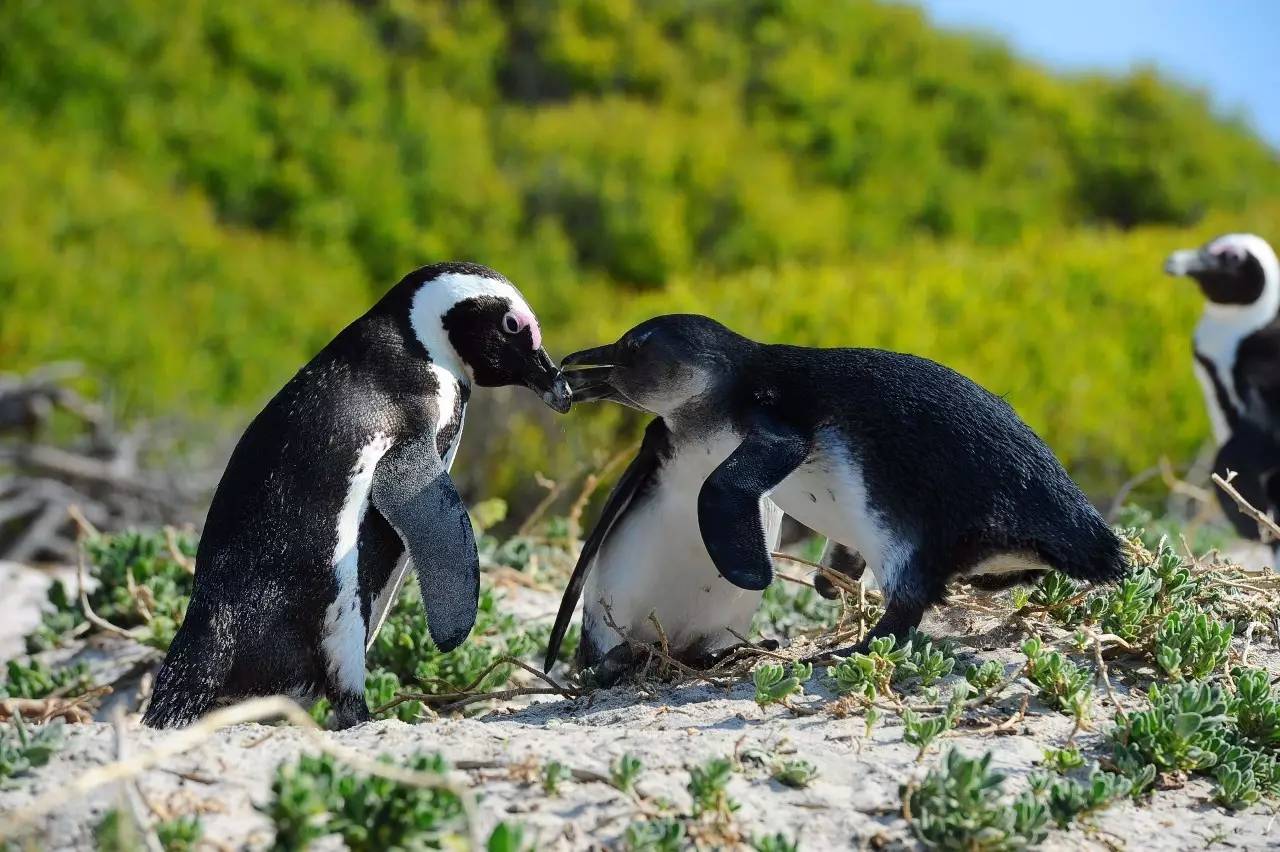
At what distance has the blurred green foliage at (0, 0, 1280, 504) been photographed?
782 centimetres

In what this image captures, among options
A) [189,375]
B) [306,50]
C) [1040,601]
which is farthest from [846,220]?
[1040,601]

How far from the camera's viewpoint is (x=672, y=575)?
2990 millimetres

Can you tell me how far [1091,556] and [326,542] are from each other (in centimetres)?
133

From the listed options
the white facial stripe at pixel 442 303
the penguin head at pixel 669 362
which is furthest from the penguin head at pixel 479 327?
the penguin head at pixel 669 362

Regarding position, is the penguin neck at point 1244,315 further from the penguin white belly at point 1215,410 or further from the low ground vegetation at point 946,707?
the low ground vegetation at point 946,707

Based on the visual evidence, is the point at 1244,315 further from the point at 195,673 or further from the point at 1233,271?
the point at 195,673

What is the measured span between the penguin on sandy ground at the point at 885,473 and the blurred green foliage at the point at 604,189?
11.5 ft

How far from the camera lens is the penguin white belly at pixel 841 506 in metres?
2.59

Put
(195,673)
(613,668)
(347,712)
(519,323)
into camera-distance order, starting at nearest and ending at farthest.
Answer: (195,673)
(347,712)
(613,668)
(519,323)

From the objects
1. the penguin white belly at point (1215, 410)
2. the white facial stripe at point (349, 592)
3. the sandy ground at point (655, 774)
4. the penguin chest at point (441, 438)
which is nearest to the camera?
the sandy ground at point (655, 774)

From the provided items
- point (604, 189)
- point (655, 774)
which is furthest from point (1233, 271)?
point (604, 189)

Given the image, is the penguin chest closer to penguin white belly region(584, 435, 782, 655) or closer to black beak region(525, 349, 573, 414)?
black beak region(525, 349, 573, 414)

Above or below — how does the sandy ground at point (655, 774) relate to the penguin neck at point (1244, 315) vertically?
below

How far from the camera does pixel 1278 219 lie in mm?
11359
